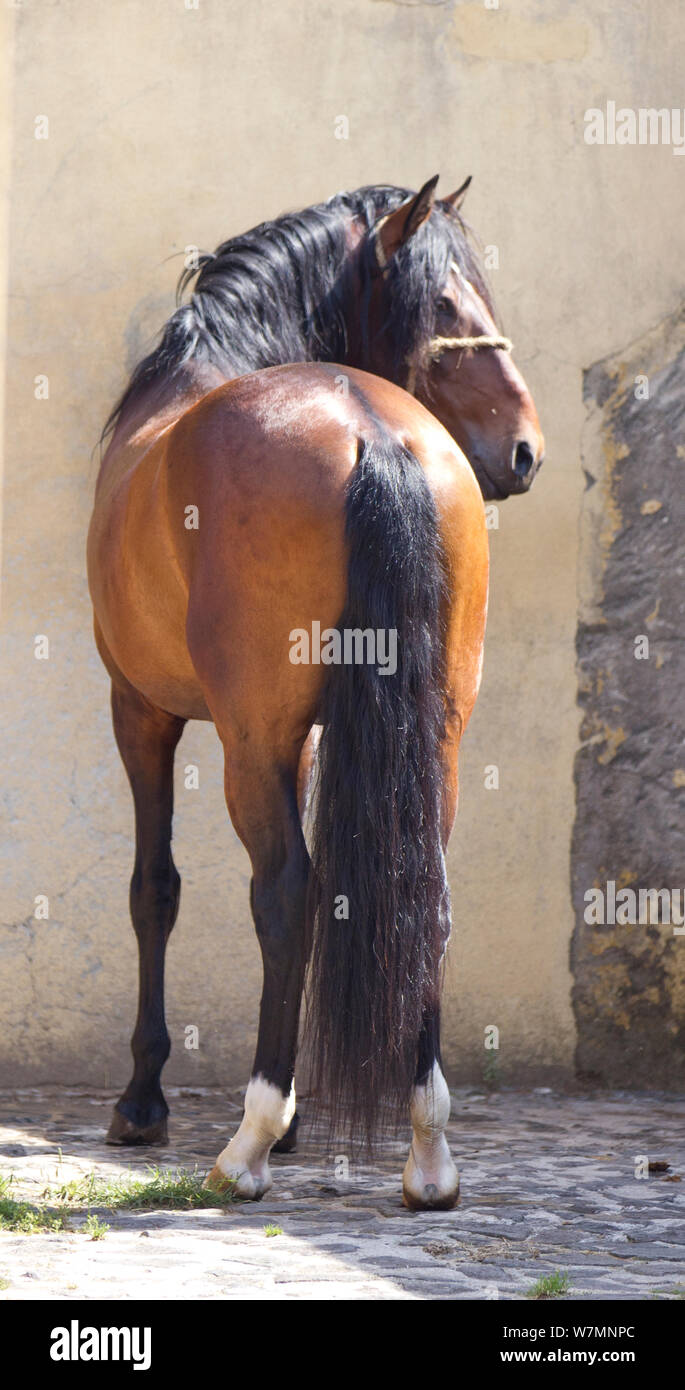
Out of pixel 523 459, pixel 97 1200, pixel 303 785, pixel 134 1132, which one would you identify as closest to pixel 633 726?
pixel 523 459

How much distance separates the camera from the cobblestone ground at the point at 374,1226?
237 centimetres

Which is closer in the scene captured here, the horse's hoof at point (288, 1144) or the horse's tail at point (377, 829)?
the horse's tail at point (377, 829)

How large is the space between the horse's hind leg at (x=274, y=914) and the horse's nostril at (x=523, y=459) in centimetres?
131

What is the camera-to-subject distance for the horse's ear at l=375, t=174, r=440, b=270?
3752 mm

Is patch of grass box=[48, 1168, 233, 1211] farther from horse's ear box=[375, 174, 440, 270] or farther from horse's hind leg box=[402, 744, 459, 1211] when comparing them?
horse's ear box=[375, 174, 440, 270]

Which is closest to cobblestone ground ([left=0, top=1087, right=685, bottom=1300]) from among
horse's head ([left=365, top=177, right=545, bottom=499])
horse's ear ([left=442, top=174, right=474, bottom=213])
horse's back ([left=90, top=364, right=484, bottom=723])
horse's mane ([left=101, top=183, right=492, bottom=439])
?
horse's back ([left=90, top=364, right=484, bottom=723])

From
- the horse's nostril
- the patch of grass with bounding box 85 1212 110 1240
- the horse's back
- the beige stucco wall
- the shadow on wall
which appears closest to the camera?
the patch of grass with bounding box 85 1212 110 1240

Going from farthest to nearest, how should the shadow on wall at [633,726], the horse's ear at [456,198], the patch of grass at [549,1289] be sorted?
1. the shadow on wall at [633,726]
2. the horse's ear at [456,198]
3. the patch of grass at [549,1289]

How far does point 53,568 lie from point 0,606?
224 millimetres

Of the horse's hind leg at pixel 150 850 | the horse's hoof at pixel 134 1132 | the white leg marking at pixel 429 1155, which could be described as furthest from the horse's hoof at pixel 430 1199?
the horse's hind leg at pixel 150 850

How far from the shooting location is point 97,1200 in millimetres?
3062

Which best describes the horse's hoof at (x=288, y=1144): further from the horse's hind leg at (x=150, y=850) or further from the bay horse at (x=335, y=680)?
the bay horse at (x=335, y=680)

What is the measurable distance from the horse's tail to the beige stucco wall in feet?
7.41
